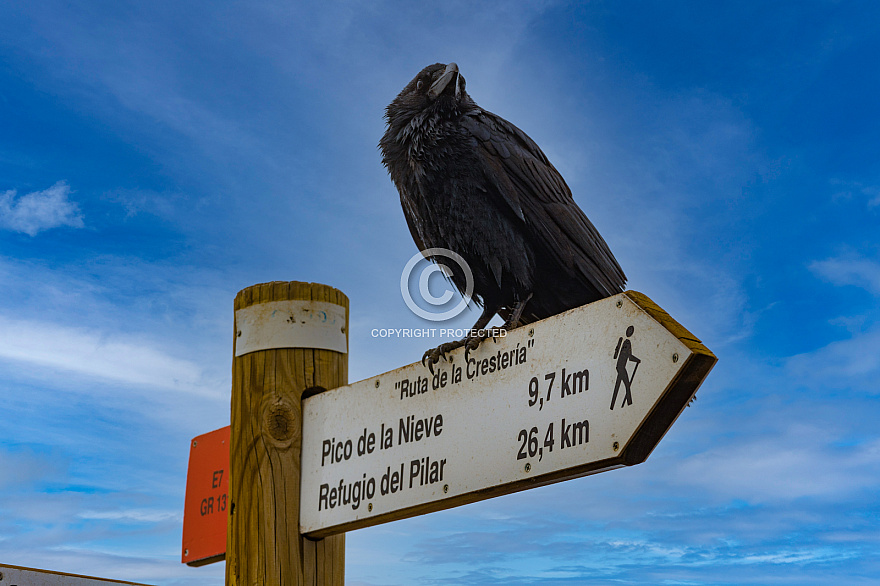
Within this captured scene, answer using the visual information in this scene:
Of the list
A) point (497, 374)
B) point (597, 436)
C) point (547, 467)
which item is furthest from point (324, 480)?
point (597, 436)

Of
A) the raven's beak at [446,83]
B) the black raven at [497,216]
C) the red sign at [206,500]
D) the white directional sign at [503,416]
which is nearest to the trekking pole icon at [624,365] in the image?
the white directional sign at [503,416]

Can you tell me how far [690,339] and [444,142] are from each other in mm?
1818

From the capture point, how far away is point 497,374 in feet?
5.92

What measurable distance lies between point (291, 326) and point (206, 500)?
0.84 meters

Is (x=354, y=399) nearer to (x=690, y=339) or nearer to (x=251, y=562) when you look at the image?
(x=251, y=562)

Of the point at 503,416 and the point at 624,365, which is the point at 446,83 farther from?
the point at 624,365

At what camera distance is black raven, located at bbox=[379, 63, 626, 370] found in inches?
112

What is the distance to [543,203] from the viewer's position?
2.96 m

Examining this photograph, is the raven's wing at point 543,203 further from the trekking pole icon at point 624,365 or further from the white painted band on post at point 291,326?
the trekking pole icon at point 624,365

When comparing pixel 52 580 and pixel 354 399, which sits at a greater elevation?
pixel 354 399

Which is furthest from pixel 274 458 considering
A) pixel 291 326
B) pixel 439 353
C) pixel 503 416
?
pixel 503 416

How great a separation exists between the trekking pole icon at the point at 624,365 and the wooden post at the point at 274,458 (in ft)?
3.43

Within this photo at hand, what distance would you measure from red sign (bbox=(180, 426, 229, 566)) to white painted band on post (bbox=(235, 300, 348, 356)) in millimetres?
472

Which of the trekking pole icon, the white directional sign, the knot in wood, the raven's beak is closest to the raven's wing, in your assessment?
the raven's beak
